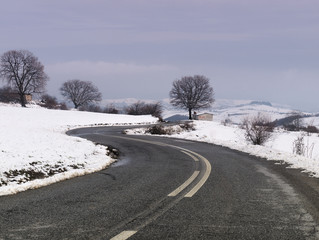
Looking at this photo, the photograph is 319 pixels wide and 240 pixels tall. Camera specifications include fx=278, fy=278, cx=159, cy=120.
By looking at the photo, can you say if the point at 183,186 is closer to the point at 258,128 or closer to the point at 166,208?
the point at 166,208

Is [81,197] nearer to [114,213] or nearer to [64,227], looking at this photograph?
[114,213]

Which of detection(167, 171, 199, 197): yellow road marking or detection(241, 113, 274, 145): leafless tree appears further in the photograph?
detection(241, 113, 274, 145): leafless tree

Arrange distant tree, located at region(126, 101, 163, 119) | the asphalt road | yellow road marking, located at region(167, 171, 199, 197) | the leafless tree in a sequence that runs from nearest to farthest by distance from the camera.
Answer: the asphalt road
yellow road marking, located at region(167, 171, 199, 197)
the leafless tree
distant tree, located at region(126, 101, 163, 119)

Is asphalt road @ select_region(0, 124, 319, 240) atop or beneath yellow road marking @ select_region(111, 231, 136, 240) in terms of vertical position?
beneath

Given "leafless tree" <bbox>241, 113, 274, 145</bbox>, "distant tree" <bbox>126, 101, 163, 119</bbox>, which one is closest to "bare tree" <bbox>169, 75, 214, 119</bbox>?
"distant tree" <bbox>126, 101, 163, 119</bbox>

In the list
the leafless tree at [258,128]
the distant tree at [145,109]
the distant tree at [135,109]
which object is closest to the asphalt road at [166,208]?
the leafless tree at [258,128]

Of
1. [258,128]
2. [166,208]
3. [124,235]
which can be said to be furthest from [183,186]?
[258,128]

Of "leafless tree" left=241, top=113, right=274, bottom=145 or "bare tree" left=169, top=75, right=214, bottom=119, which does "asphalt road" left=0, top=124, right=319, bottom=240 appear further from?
"bare tree" left=169, top=75, right=214, bottom=119

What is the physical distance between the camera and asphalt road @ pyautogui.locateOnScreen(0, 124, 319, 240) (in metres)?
3.67

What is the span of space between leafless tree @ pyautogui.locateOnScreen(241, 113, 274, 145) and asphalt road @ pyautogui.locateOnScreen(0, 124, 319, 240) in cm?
1784

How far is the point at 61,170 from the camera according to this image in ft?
27.9

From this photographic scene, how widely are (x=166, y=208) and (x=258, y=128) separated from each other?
21.8 meters

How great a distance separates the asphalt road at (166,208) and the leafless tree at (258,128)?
1784cm

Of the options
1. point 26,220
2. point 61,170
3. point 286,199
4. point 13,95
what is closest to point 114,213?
point 26,220
